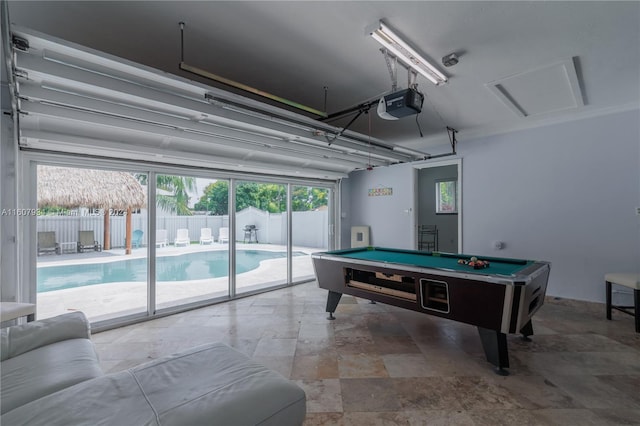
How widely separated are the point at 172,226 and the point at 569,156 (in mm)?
6262

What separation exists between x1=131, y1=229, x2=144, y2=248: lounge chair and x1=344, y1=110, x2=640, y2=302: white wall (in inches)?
217

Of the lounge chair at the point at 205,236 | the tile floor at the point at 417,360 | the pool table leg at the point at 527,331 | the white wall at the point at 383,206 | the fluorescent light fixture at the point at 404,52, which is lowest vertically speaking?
the tile floor at the point at 417,360

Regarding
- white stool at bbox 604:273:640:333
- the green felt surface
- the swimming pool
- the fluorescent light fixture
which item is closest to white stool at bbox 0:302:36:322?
→ the swimming pool

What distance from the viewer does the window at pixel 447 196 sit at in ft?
24.1

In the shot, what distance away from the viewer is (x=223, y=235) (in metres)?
4.90

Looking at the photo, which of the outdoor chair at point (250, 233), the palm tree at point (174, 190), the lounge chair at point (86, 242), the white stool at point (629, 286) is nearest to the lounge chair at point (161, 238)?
the palm tree at point (174, 190)

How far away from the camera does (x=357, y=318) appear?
12.5 ft

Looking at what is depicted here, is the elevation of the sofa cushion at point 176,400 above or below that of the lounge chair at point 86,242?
below

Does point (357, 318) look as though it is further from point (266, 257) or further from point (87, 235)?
point (87, 235)

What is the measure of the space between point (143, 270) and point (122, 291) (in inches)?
17.6

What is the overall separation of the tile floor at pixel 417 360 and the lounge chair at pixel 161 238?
43.7 inches

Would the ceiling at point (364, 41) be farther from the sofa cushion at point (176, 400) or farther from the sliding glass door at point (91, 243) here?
the sofa cushion at point (176, 400)

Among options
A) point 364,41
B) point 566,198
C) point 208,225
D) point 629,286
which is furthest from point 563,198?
point 208,225

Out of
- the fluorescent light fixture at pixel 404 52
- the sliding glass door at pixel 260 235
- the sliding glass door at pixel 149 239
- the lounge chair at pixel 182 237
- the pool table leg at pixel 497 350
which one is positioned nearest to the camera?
the fluorescent light fixture at pixel 404 52
